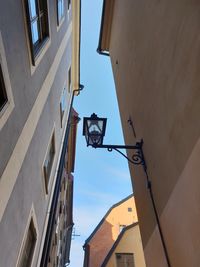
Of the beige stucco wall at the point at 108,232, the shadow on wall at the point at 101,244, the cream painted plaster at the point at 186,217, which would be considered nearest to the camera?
the cream painted plaster at the point at 186,217

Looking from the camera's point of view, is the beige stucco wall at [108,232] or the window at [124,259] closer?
the window at [124,259]

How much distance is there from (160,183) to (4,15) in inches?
134

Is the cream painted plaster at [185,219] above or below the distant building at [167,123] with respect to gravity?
below

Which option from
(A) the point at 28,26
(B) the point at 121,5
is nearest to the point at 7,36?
(A) the point at 28,26

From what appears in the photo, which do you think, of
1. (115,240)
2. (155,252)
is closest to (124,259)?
(115,240)

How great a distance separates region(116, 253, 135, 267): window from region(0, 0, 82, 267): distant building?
6120 millimetres

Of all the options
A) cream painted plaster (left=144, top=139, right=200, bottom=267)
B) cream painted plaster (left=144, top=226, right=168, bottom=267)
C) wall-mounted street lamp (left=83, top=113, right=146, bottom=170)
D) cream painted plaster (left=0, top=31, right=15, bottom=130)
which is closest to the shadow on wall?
cream painted plaster (left=144, top=226, right=168, bottom=267)

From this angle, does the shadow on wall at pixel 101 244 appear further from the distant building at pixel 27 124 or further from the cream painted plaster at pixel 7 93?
the cream painted plaster at pixel 7 93

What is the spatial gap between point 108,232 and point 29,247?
16762 millimetres

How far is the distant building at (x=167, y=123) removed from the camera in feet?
9.69

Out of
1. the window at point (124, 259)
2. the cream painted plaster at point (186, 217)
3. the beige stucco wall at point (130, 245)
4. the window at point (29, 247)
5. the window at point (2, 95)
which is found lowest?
the cream painted plaster at point (186, 217)

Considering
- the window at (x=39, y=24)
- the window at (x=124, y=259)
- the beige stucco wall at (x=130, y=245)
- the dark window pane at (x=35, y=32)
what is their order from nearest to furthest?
1. the window at (x=39, y=24)
2. the dark window pane at (x=35, y=32)
3. the window at (x=124, y=259)
4. the beige stucco wall at (x=130, y=245)

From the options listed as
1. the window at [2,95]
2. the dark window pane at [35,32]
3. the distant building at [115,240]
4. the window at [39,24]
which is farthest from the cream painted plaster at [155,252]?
the distant building at [115,240]

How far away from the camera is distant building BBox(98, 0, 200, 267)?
2.95m
